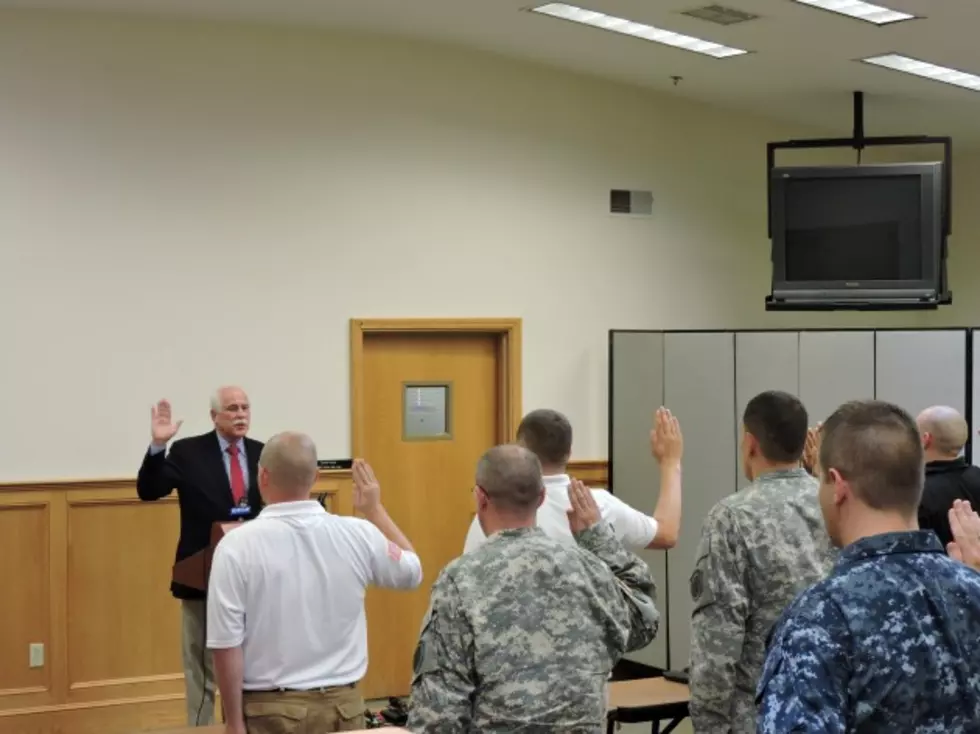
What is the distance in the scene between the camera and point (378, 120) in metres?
7.51

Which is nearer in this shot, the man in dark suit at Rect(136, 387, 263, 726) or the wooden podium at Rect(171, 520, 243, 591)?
the wooden podium at Rect(171, 520, 243, 591)

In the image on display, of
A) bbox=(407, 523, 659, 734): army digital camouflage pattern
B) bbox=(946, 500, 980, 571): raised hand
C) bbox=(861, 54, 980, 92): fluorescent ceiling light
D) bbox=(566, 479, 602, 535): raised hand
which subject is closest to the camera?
bbox=(946, 500, 980, 571): raised hand

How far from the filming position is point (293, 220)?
7273 millimetres

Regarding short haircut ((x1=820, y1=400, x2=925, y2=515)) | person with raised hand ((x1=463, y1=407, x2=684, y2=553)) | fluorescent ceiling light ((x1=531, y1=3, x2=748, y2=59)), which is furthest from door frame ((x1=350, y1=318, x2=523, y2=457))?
short haircut ((x1=820, y1=400, x2=925, y2=515))

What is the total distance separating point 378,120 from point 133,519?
259 cm

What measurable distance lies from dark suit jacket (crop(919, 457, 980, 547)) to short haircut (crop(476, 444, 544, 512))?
2418 millimetres

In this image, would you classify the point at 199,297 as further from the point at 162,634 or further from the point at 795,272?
the point at 795,272

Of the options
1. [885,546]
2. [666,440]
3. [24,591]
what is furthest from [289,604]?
[24,591]

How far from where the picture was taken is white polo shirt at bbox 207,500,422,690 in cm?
359

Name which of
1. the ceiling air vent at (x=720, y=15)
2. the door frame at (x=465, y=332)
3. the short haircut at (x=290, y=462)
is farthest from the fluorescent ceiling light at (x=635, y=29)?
the short haircut at (x=290, y=462)

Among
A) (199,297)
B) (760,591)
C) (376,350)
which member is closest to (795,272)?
(376,350)

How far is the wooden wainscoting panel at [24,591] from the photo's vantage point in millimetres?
6523

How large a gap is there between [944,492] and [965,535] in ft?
7.70

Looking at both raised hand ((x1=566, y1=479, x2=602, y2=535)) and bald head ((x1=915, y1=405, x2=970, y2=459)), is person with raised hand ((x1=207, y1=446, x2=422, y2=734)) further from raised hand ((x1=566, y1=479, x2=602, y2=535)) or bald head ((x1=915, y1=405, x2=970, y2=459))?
bald head ((x1=915, y1=405, x2=970, y2=459))
